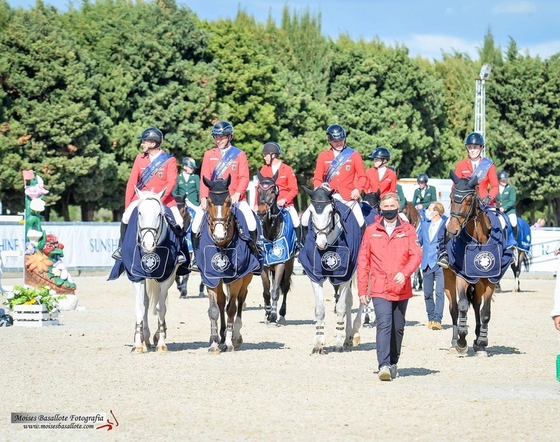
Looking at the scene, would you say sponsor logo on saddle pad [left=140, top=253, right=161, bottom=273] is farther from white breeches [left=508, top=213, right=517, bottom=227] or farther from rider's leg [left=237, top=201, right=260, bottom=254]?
white breeches [left=508, top=213, right=517, bottom=227]

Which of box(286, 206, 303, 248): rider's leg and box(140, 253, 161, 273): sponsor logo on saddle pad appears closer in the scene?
box(140, 253, 161, 273): sponsor logo on saddle pad

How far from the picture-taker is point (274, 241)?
20703 millimetres

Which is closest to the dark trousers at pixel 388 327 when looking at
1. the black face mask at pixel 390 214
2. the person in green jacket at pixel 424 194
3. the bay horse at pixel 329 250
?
the black face mask at pixel 390 214

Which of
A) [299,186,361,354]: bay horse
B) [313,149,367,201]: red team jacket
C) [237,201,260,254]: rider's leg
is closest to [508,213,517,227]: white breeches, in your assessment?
[313,149,367,201]: red team jacket

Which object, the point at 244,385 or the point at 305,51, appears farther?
the point at 305,51

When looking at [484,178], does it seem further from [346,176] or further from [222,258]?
[222,258]

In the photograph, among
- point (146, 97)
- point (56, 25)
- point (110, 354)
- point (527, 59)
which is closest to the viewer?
point (110, 354)

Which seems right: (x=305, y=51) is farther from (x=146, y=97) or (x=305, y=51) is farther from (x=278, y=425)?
(x=278, y=425)

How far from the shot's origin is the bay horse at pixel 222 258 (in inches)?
600

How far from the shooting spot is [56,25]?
183ft

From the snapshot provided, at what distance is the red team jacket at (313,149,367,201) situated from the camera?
17.0 m

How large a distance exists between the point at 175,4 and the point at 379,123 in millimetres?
15515

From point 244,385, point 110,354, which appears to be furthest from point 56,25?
point 244,385

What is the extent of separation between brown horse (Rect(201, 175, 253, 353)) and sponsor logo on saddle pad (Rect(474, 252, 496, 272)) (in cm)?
295
